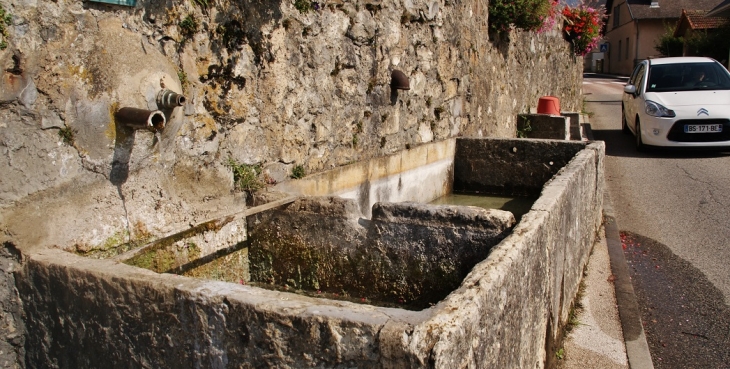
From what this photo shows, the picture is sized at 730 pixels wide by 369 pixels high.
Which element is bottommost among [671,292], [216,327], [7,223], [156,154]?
[671,292]

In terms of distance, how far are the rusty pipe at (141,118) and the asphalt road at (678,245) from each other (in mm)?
3051

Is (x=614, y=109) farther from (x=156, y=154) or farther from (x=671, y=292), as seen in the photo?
(x=156, y=154)

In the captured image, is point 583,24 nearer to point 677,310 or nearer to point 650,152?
point 650,152

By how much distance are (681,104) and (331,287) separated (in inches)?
319

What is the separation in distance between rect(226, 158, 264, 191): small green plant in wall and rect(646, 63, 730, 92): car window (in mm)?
8597

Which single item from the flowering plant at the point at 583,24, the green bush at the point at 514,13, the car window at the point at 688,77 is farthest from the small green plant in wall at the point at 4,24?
the flowering plant at the point at 583,24

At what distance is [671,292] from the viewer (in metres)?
4.68

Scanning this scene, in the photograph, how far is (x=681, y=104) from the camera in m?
9.48

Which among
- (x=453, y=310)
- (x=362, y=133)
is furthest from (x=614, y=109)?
(x=453, y=310)

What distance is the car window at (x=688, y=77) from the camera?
33.0 feet

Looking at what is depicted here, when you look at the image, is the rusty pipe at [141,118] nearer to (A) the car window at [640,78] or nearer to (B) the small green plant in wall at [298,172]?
(B) the small green plant in wall at [298,172]

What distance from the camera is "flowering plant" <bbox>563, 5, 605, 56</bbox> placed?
1374 cm

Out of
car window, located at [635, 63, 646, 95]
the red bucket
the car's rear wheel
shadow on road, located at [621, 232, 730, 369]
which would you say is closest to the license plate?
the car's rear wheel

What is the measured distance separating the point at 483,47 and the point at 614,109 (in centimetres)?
1118
